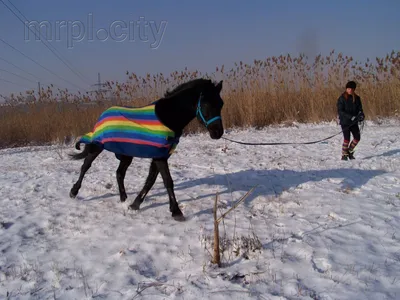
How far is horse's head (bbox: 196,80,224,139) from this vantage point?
10.7 feet

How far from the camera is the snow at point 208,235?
84.0 inches

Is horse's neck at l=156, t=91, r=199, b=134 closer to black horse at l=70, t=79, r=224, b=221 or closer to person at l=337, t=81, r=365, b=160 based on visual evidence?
black horse at l=70, t=79, r=224, b=221

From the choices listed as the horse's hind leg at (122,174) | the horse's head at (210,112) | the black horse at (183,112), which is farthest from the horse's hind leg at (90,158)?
the horse's head at (210,112)

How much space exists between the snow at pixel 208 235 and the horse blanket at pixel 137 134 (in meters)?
0.79

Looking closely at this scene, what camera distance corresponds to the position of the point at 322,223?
122 inches

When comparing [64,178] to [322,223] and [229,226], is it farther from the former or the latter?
[322,223]

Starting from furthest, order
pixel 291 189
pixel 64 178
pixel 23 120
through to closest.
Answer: pixel 23 120
pixel 64 178
pixel 291 189

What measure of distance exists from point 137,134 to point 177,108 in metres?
0.53

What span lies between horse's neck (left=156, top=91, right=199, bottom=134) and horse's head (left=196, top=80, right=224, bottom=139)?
4.0 inches

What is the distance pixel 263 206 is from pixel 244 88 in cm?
881

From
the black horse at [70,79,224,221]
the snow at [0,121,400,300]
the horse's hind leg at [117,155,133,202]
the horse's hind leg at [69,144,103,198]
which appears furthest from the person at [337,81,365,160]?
the horse's hind leg at [69,144,103,198]

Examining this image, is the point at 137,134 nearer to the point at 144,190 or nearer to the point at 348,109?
the point at 144,190

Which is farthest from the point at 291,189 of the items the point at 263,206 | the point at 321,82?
the point at 321,82

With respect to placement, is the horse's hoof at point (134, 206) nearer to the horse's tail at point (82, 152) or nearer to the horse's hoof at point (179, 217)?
the horse's hoof at point (179, 217)
